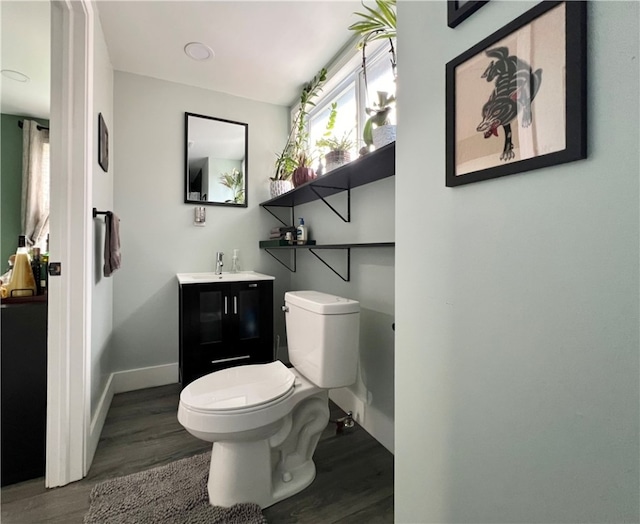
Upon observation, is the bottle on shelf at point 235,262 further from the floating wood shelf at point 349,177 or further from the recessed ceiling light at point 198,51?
the recessed ceiling light at point 198,51

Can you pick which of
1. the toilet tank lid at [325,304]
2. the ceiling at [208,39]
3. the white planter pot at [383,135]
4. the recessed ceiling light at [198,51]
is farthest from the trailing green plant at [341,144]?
the recessed ceiling light at [198,51]

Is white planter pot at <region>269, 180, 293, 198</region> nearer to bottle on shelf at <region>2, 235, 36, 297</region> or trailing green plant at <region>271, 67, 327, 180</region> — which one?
trailing green plant at <region>271, 67, 327, 180</region>

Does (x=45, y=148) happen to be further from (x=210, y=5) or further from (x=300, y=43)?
(x=300, y=43)

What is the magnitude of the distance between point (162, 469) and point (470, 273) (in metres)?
1.63

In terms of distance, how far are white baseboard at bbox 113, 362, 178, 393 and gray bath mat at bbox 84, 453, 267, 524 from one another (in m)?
1.01

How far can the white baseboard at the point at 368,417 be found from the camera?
159 centimetres

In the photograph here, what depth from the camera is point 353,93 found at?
2.03 meters

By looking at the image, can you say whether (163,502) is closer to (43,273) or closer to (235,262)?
(43,273)

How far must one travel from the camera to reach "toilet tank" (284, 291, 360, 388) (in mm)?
1397

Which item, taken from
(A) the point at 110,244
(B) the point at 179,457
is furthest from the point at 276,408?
(A) the point at 110,244

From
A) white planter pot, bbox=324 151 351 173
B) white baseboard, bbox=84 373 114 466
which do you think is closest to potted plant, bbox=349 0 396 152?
white planter pot, bbox=324 151 351 173

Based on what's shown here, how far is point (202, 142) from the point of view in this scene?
2.49 meters

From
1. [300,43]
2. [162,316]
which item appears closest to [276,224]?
[162,316]

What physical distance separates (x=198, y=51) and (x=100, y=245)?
141 cm
